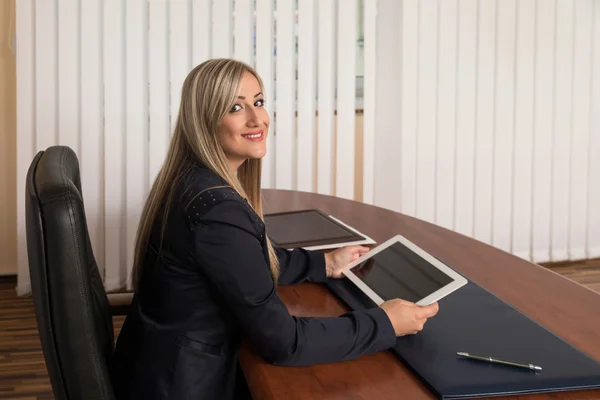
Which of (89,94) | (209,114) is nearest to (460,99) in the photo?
(89,94)

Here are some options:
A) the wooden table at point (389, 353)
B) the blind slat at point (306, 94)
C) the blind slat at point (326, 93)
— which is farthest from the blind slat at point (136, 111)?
the wooden table at point (389, 353)

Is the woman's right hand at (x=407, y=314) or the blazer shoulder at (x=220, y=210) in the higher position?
the blazer shoulder at (x=220, y=210)

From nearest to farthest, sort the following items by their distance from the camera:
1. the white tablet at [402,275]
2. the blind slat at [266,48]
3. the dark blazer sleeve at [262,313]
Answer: the dark blazer sleeve at [262,313] < the white tablet at [402,275] < the blind slat at [266,48]

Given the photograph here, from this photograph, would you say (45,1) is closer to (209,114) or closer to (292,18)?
(292,18)

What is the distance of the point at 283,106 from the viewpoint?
3.95 meters

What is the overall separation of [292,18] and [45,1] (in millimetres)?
1177

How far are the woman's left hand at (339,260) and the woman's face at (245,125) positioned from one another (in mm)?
331

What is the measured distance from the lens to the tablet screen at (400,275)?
1.54m

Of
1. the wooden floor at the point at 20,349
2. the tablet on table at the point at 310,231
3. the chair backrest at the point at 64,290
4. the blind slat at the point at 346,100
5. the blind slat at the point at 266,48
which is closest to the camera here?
the chair backrest at the point at 64,290

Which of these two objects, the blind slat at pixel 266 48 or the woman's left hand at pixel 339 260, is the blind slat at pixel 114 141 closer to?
the blind slat at pixel 266 48

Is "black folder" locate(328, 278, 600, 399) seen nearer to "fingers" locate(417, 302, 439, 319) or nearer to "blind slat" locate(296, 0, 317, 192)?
"fingers" locate(417, 302, 439, 319)

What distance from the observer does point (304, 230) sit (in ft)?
7.36

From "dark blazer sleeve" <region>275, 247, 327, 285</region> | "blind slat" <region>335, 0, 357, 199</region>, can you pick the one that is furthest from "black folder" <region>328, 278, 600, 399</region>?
"blind slat" <region>335, 0, 357, 199</region>

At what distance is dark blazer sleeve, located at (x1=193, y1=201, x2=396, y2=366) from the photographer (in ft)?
4.30
